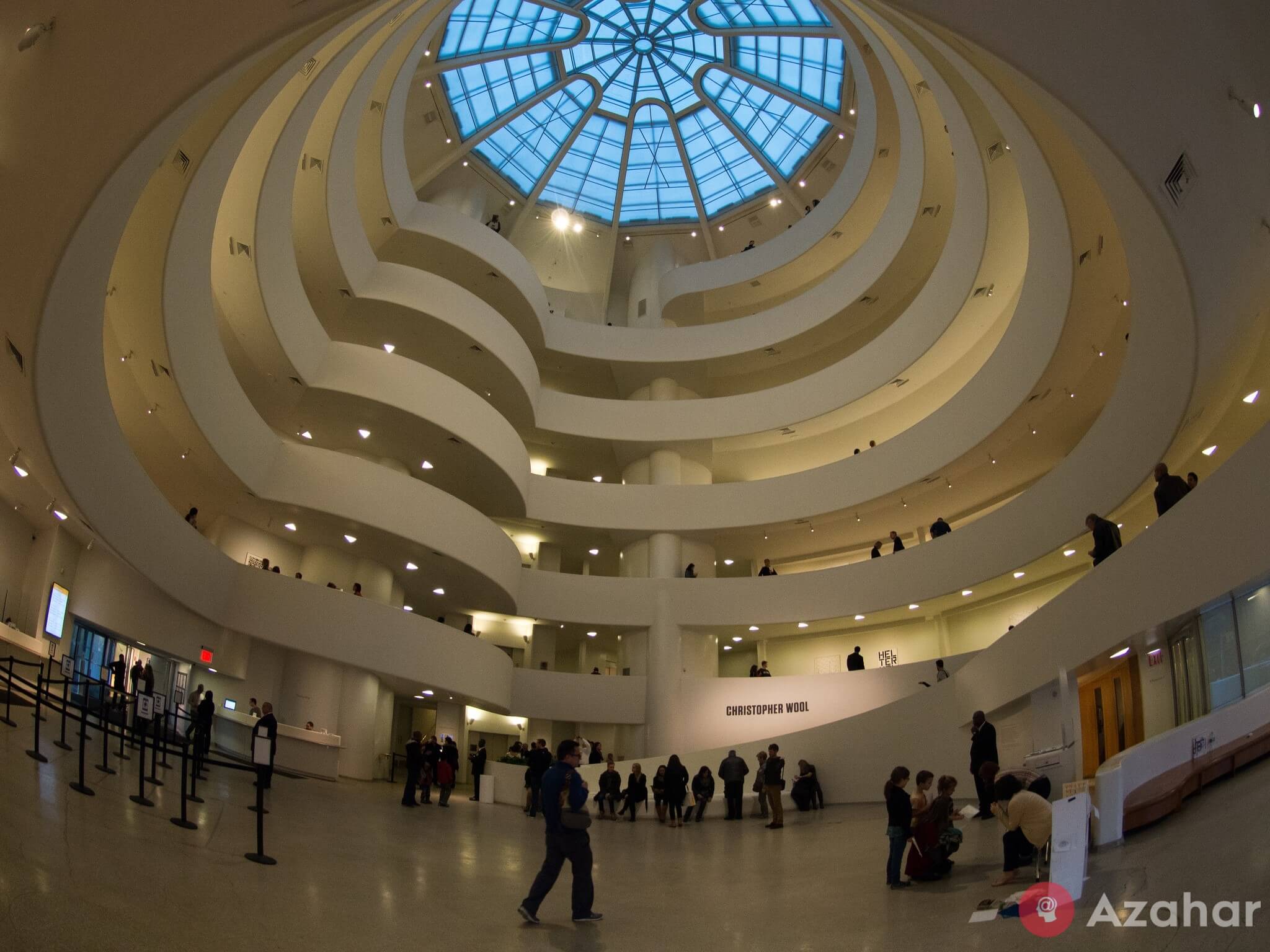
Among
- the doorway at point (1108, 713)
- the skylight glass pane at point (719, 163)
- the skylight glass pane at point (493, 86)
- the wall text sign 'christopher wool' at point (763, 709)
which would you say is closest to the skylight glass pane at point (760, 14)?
the skylight glass pane at point (719, 163)

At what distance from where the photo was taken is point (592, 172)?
3781cm

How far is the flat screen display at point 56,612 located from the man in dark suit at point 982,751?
15.9m

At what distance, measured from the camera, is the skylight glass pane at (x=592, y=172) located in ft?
121

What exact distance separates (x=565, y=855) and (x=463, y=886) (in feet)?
5.48

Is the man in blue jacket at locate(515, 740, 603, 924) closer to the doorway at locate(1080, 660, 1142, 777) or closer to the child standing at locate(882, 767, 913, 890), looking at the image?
the child standing at locate(882, 767, 913, 890)

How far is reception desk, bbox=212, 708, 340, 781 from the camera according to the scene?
19219 millimetres

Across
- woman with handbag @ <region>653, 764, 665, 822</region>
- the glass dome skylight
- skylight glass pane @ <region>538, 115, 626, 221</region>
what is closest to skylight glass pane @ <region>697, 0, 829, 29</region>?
the glass dome skylight

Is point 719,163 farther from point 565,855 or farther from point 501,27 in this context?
point 565,855

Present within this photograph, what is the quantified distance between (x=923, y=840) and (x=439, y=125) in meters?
30.6

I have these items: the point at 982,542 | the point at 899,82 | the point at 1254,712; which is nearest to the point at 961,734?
the point at 982,542

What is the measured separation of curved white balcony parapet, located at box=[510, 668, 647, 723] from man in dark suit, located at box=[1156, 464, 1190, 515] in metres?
16.4

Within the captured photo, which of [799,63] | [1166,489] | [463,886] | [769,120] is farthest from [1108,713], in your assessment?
[769,120]

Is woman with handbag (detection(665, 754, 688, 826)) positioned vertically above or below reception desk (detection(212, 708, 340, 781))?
below

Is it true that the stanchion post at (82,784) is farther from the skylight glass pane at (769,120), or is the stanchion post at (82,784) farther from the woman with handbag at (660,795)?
the skylight glass pane at (769,120)
